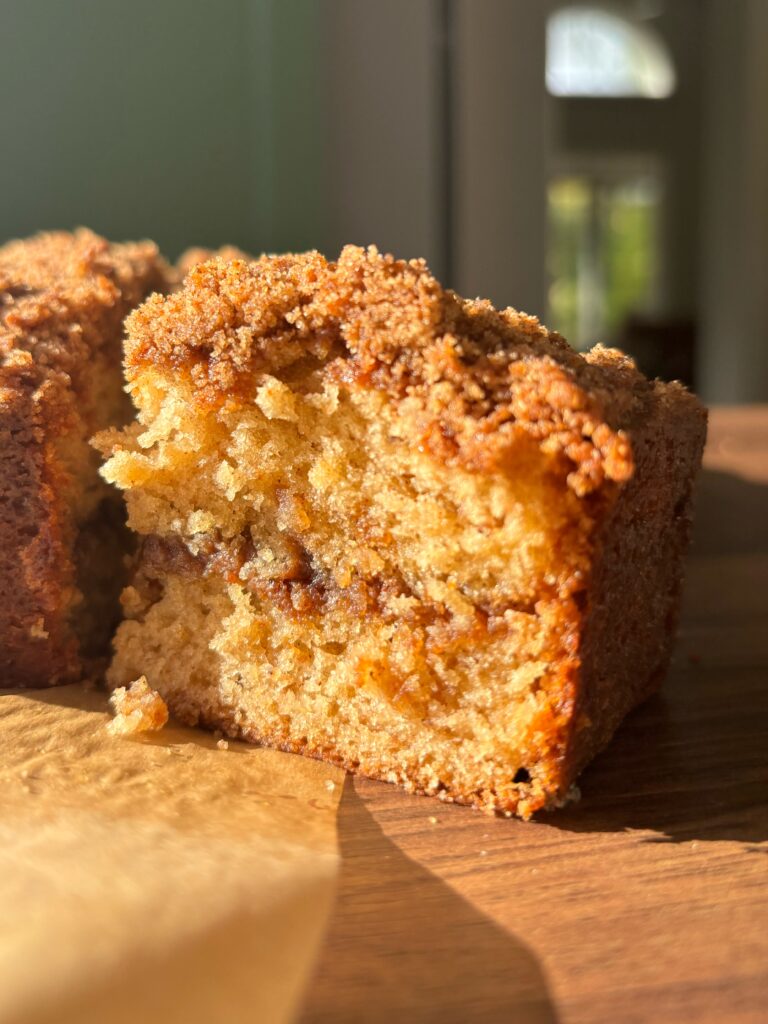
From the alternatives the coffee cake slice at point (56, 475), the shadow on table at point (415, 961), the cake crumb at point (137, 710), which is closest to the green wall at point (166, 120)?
the coffee cake slice at point (56, 475)

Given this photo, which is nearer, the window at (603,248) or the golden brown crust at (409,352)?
the golden brown crust at (409,352)

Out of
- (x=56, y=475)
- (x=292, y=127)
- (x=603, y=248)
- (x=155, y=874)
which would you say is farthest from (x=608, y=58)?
(x=155, y=874)

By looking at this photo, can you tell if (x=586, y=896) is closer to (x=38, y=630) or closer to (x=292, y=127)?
(x=38, y=630)

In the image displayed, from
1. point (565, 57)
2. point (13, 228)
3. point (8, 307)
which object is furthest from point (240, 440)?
point (565, 57)

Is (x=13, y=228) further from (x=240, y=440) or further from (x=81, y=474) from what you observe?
(x=240, y=440)

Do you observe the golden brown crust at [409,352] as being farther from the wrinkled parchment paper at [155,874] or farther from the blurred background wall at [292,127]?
the blurred background wall at [292,127]

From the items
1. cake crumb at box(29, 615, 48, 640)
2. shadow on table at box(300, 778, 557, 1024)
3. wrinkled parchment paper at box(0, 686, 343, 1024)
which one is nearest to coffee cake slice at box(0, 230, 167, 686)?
cake crumb at box(29, 615, 48, 640)
